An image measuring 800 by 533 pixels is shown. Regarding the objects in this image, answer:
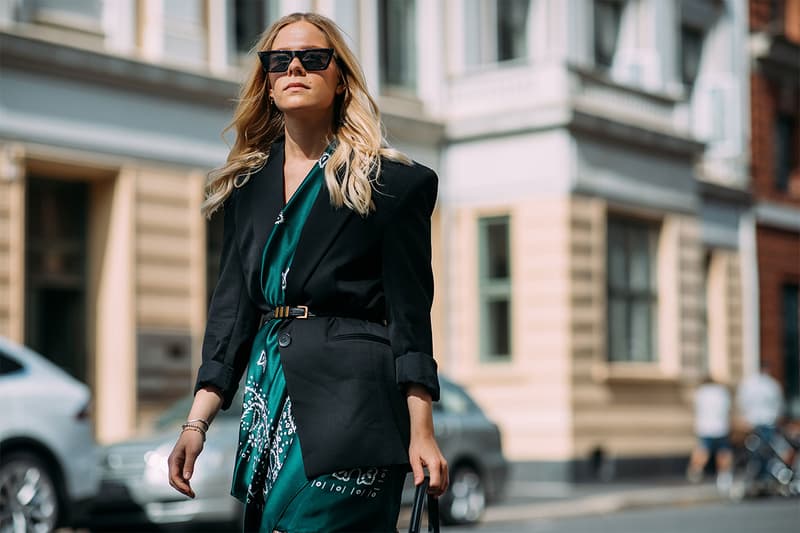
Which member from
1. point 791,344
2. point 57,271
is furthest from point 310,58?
point 791,344

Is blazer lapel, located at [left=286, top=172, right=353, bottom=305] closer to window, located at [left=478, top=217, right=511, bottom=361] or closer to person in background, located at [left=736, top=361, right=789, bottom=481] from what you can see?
person in background, located at [left=736, top=361, right=789, bottom=481]

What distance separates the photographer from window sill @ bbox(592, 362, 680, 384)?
79.0ft

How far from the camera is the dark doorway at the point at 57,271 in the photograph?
19.0 m

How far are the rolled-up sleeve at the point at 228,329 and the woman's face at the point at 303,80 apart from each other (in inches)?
13.6

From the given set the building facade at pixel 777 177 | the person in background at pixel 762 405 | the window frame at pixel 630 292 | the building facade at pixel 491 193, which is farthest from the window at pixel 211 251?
the building facade at pixel 777 177

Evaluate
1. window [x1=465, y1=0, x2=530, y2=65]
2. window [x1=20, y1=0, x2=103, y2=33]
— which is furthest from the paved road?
window [x1=465, y1=0, x2=530, y2=65]

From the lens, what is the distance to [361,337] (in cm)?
381

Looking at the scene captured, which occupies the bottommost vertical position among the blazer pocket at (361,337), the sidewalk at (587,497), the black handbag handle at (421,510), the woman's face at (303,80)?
the sidewalk at (587,497)

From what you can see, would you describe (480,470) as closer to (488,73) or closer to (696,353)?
(488,73)

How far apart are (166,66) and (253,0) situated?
8.68ft

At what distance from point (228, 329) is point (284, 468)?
1.34 ft

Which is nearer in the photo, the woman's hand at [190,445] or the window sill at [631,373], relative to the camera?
the woman's hand at [190,445]

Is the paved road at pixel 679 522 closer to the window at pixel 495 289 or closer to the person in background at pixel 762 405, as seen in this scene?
the person in background at pixel 762 405

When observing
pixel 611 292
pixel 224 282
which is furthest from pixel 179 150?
pixel 224 282
